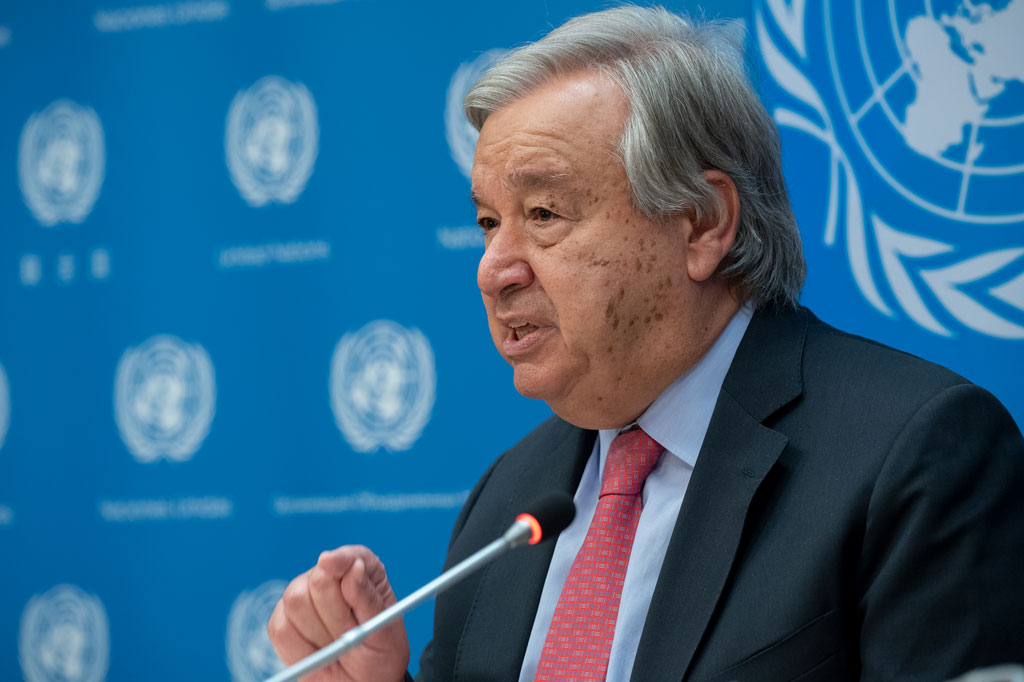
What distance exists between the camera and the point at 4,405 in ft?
11.0

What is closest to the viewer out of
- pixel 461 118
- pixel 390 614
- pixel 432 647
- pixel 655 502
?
pixel 390 614

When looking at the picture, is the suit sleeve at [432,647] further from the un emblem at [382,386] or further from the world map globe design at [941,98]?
the world map globe design at [941,98]

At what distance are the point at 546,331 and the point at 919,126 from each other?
99 cm

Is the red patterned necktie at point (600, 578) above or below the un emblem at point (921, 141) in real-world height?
below

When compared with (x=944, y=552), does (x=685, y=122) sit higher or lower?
higher

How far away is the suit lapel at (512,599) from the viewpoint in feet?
5.87

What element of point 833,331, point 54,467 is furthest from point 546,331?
point 54,467

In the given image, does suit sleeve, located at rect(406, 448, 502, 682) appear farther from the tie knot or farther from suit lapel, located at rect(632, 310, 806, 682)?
suit lapel, located at rect(632, 310, 806, 682)

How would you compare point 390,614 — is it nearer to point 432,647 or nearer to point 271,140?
point 432,647

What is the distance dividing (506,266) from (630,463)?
1.27 feet

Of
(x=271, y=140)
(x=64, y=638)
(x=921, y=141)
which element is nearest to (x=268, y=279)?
(x=271, y=140)

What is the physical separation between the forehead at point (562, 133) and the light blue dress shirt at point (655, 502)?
14.9 inches

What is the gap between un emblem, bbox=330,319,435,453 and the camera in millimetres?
2812

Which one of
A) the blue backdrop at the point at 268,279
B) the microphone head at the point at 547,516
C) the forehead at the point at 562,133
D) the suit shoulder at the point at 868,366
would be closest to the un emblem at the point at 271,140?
the blue backdrop at the point at 268,279
